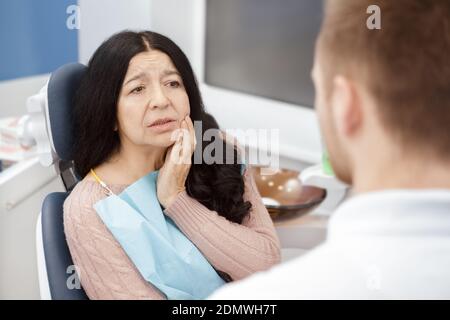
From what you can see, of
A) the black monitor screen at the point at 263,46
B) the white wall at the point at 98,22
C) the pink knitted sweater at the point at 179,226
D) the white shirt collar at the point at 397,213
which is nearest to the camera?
the white shirt collar at the point at 397,213

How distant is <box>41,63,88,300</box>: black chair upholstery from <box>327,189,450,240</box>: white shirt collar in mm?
543

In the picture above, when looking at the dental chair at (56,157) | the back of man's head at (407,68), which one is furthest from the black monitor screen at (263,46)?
the back of man's head at (407,68)

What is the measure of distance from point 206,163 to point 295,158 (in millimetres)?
540

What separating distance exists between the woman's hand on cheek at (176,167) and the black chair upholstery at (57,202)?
16 cm

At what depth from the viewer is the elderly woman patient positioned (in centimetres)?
107

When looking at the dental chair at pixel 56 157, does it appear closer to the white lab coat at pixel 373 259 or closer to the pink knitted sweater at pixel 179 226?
the pink knitted sweater at pixel 179 226

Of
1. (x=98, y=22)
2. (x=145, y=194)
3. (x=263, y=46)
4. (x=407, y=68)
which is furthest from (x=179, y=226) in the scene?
(x=263, y=46)

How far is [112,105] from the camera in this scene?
3.58 ft

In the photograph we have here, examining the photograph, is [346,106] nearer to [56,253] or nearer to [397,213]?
[397,213]

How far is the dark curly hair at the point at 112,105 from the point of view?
108 cm

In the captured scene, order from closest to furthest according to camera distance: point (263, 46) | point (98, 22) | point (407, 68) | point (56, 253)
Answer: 1. point (407, 68)
2. point (56, 253)
3. point (98, 22)
4. point (263, 46)

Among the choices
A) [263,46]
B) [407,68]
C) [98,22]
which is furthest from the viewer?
[263,46]

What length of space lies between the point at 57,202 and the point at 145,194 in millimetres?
154

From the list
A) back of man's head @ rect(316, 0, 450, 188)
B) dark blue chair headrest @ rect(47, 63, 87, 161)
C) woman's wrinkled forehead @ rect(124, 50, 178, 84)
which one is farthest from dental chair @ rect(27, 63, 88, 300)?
back of man's head @ rect(316, 0, 450, 188)
